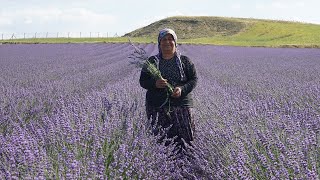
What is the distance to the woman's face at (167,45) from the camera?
3.24 meters

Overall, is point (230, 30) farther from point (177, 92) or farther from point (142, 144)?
point (142, 144)

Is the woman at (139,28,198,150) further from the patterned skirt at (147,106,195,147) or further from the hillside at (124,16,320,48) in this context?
the hillside at (124,16,320,48)

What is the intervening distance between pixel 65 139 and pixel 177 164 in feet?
3.08

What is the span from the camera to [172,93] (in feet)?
11.0

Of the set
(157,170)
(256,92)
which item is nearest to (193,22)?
(256,92)

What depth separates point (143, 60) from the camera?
3.40 m

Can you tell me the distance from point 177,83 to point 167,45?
31 cm

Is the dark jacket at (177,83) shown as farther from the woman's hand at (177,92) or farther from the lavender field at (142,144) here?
the lavender field at (142,144)

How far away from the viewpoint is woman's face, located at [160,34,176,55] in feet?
10.6

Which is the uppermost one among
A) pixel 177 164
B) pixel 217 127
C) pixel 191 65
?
pixel 191 65

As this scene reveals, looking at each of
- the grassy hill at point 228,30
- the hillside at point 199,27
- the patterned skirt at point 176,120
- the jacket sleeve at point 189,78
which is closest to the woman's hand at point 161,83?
the jacket sleeve at point 189,78

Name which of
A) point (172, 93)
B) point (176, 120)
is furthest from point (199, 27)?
point (172, 93)

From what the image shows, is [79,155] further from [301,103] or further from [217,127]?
[301,103]

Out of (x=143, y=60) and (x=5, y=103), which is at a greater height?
(x=143, y=60)
